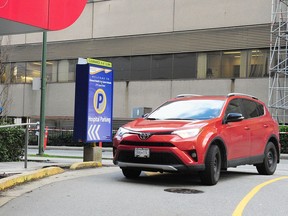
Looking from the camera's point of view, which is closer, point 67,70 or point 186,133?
point 186,133

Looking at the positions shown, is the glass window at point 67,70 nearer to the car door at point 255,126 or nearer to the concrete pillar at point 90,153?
the concrete pillar at point 90,153

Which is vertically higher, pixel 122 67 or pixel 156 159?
pixel 122 67

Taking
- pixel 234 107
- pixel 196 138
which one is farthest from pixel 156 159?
pixel 234 107

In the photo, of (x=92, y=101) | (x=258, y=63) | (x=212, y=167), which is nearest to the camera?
(x=212, y=167)

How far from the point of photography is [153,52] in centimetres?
2994

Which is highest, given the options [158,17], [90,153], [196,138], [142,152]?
[158,17]

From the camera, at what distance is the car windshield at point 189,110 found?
915 centimetres

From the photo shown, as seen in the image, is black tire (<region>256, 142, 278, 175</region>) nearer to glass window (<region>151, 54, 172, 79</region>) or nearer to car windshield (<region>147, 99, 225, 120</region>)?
car windshield (<region>147, 99, 225, 120</region>)

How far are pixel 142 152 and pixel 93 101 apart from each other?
3704 mm

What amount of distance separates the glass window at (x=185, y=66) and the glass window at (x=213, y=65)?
87 centimetres

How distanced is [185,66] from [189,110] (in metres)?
19.7

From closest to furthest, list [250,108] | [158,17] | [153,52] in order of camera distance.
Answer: [250,108] < [158,17] < [153,52]

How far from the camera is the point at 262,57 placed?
26.6 meters

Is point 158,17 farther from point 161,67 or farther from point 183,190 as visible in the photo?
point 183,190
